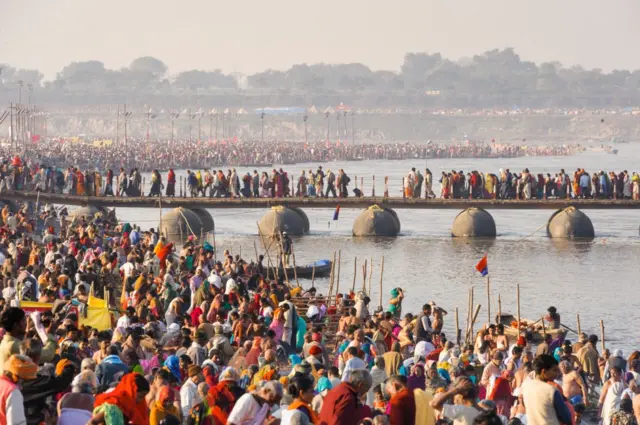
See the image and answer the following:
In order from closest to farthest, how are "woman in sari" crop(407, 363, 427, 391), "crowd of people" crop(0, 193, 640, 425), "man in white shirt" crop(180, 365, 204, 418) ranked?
"crowd of people" crop(0, 193, 640, 425), "man in white shirt" crop(180, 365, 204, 418), "woman in sari" crop(407, 363, 427, 391)

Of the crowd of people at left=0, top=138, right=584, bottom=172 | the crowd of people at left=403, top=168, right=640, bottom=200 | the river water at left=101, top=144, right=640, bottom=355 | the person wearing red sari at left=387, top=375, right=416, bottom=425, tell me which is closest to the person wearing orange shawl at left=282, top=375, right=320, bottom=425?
the person wearing red sari at left=387, top=375, right=416, bottom=425

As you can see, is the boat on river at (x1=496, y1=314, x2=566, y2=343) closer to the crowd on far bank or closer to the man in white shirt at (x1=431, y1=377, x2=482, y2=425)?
the man in white shirt at (x1=431, y1=377, x2=482, y2=425)

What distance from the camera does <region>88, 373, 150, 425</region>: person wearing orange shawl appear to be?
12594 millimetres

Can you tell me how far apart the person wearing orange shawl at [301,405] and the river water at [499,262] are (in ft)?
73.0

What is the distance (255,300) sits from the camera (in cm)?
2575

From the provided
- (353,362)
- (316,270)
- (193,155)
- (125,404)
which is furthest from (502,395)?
(193,155)

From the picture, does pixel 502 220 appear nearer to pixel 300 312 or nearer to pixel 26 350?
pixel 300 312

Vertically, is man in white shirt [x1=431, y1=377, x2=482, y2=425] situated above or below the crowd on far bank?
below

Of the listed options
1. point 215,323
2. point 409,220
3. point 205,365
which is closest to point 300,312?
point 215,323

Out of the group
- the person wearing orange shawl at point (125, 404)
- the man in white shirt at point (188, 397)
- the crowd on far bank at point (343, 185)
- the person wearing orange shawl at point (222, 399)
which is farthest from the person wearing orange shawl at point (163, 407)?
the crowd on far bank at point (343, 185)

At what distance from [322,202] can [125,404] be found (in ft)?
150

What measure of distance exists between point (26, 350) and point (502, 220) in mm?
63519

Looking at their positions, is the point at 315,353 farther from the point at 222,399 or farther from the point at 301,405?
the point at 301,405

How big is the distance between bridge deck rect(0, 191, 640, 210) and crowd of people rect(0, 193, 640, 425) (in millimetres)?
24689
